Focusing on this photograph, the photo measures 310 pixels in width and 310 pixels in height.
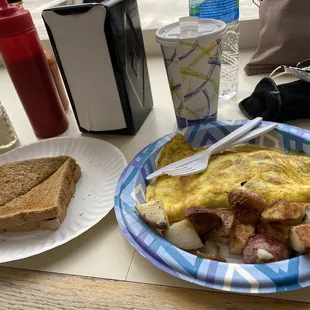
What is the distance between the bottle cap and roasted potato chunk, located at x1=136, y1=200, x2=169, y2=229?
0.43 metres

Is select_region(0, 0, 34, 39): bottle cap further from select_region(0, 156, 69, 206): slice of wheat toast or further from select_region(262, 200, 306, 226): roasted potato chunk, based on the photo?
select_region(262, 200, 306, 226): roasted potato chunk

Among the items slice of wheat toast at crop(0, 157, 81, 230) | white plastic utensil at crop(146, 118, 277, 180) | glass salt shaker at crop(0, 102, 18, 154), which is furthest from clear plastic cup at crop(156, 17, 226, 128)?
glass salt shaker at crop(0, 102, 18, 154)

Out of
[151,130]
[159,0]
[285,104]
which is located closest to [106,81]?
[151,130]

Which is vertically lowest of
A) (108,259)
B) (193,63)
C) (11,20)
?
(108,259)

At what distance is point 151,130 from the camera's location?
785 millimetres

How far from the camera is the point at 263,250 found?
0.42 meters

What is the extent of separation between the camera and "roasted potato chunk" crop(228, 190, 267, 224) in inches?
18.1

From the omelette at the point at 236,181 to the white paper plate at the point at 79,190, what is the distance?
0.10 meters

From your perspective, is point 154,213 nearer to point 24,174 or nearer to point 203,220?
point 203,220

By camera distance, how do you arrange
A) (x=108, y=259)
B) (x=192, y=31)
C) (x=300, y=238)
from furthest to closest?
(x=192, y=31) → (x=108, y=259) → (x=300, y=238)

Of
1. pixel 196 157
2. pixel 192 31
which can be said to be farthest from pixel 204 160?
pixel 192 31

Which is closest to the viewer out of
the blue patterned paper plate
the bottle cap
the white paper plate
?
the blue patterned paper plate

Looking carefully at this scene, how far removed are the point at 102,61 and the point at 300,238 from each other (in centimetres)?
46

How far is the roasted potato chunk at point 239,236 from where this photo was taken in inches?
17.5
